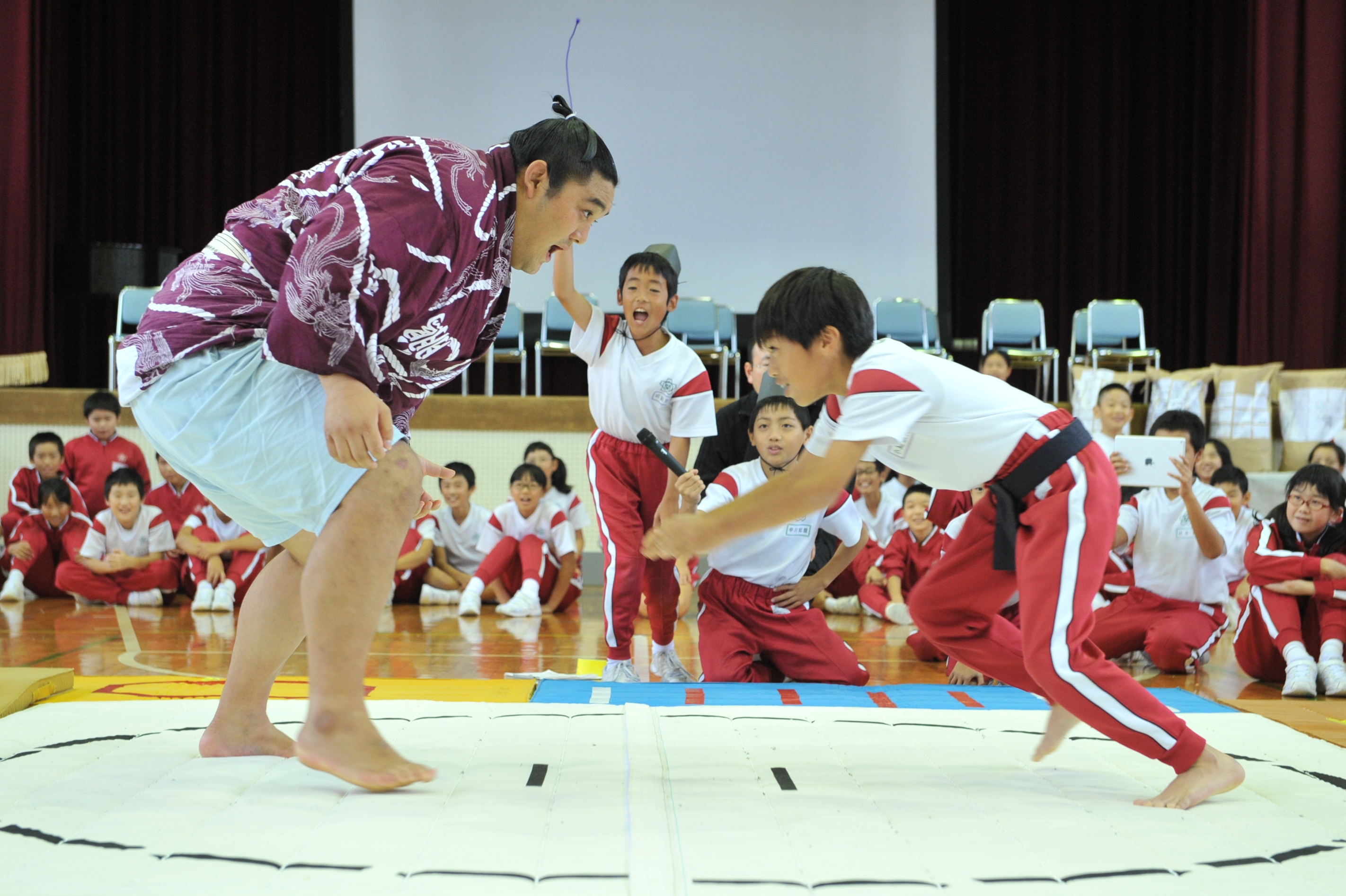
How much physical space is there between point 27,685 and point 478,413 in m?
4.23

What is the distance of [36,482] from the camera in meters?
5.50

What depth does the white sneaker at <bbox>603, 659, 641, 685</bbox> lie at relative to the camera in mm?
3131

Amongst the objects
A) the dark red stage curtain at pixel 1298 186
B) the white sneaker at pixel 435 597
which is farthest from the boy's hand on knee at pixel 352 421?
the dark red stage curtain at pixel 1298 186

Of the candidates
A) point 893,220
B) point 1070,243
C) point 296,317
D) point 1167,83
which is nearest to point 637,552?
point 296,317

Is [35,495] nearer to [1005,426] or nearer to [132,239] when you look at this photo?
[132,239]

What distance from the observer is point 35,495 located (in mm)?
5449

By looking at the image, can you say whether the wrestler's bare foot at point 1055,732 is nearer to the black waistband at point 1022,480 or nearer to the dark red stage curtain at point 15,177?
the black waistband at point 1022,480

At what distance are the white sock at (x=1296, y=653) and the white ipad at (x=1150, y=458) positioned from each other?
0.61 metres

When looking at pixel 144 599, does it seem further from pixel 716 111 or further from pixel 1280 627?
pixel 716 111

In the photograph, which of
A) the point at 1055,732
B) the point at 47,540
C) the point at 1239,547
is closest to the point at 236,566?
the point at 47,540

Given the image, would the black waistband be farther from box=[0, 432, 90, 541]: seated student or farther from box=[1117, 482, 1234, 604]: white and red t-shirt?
box=[0, 432, 90, 541]: seated student

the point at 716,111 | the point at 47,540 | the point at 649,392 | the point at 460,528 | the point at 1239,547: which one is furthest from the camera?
the point at 716,111

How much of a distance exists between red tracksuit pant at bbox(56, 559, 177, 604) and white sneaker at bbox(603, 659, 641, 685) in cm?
285

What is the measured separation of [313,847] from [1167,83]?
962cm
